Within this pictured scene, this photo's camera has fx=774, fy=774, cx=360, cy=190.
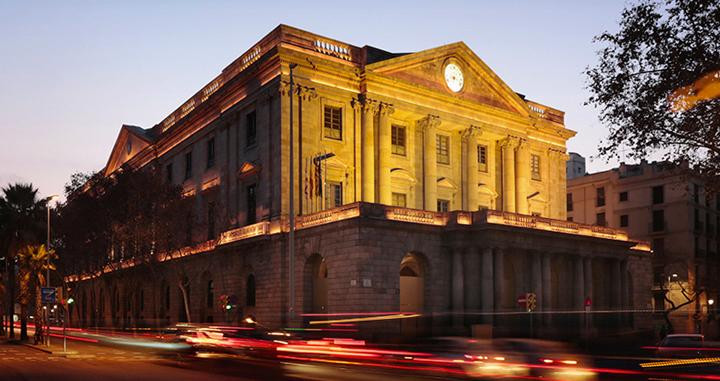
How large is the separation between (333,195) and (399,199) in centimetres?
546

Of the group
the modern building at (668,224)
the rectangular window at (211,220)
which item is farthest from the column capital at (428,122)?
the modern building at (668,224)

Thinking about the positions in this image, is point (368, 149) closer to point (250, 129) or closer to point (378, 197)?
point (378, 197)

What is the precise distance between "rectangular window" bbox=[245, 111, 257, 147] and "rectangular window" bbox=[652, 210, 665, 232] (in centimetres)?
4690

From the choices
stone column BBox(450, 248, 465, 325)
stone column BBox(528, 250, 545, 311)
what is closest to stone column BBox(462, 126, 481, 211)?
stone column BBox(528, 250, 545, 311)

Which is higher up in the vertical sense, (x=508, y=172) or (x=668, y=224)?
(x=508, y=172)

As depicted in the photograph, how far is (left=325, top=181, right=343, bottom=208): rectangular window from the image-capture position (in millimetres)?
49875

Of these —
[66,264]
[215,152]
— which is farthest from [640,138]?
[66,264]

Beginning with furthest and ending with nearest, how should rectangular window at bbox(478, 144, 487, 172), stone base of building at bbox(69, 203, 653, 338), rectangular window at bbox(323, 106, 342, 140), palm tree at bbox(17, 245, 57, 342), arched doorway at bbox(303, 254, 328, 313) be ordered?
rectangular window at bbox(478, 144, 487, 172) < palm tree at bbox(17, 245, 57, 342) < rectangular window at bbox(323, 106, 342, 140) < arched doorway at bbox(303, 254, 328, 313) < stone base of building at bbox(69, 203, 653, 338)

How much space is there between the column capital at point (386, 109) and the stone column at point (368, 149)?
1.54 ft

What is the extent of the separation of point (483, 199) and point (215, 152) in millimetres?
20596

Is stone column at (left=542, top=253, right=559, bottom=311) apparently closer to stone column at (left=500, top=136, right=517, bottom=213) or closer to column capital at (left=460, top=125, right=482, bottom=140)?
stone column at (left=500, top=136, right=517, bottom=213)

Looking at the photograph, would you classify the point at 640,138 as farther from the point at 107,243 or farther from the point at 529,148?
the point at 107,243

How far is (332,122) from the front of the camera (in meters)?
51.1

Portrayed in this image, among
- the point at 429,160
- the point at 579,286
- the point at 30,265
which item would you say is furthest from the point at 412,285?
the point at 30,265
